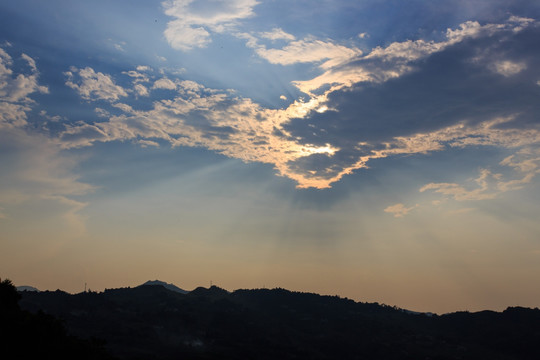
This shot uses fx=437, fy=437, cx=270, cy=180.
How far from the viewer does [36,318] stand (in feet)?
322

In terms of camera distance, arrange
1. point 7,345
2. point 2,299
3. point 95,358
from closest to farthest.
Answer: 1. point 7,345
2. point 95,358
3. point 2,299

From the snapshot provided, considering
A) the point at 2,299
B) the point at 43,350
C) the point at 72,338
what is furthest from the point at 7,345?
A: the point at 2,299

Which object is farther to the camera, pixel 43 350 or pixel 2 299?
pixel 2 299

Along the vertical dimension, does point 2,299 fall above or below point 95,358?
above

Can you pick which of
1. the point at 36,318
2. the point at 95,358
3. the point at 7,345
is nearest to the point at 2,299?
the point at 36,318

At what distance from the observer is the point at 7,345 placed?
8881cm

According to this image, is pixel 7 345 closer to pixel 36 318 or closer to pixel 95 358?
pixel 36 318

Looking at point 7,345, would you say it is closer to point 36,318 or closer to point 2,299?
point 36,318

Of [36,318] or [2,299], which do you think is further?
[2,299]

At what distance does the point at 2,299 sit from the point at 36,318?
14524 millimetres

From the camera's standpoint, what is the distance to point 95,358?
95.3 m

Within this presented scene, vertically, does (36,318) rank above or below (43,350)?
above

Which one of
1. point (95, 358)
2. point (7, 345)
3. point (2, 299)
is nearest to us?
point (7, 345)

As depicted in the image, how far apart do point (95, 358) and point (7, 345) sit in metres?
17.4
